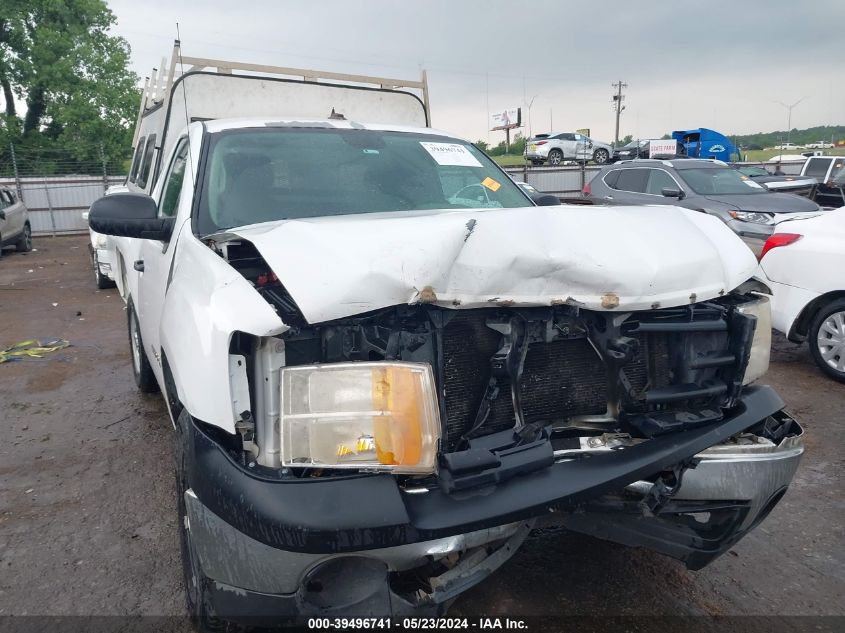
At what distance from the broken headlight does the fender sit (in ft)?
0.63

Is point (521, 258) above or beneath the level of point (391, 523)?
above

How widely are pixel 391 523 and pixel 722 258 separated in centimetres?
158

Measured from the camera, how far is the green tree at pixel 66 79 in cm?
3159

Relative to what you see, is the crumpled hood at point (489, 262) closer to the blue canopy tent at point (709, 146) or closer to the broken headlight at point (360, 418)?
the broken headlight at point (360, 418)

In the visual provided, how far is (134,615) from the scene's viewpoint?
263cm

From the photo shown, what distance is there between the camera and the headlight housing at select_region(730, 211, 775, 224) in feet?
34.0

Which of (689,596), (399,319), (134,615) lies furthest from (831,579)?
(134,615)

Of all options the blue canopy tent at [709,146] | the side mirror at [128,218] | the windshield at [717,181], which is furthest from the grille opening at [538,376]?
the blue canopy tent at [709,146]

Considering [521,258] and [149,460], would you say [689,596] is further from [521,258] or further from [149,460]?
[149,460]

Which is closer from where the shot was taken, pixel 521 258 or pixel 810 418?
pixel 521 258

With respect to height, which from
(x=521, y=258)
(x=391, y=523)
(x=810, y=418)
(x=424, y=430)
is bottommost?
(x=810, y=418)

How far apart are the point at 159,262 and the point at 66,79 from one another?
3447cm

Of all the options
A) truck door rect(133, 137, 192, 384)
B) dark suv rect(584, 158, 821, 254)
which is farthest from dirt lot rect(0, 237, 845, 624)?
dark suv rect(584, 158, 821, 254)

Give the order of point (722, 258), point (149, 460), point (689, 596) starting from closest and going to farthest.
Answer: point (722, 258) → point (689, 596) → point (149, 460)
